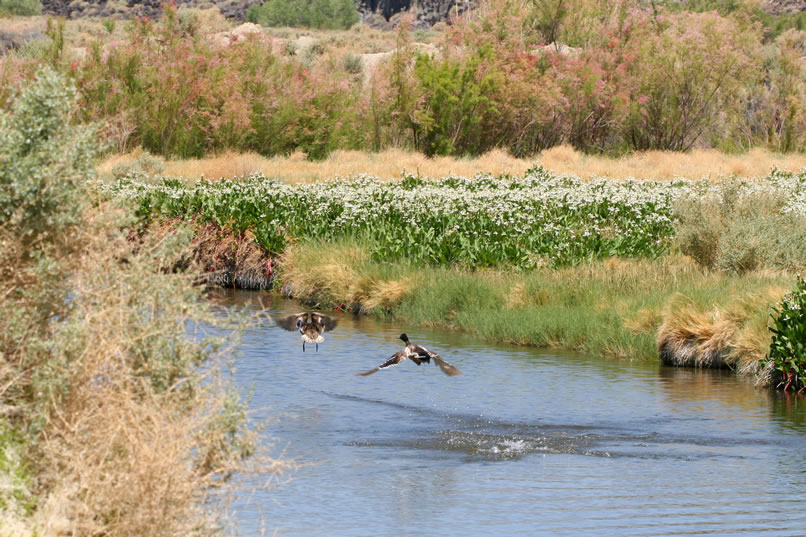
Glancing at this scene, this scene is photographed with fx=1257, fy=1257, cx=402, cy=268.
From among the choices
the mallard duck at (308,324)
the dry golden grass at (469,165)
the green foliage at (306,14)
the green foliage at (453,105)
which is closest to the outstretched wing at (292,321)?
the mallard duck at (308,324)

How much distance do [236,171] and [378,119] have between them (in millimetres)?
10372

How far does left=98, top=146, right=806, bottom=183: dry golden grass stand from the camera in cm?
3534

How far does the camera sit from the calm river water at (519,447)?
10594 millimetres

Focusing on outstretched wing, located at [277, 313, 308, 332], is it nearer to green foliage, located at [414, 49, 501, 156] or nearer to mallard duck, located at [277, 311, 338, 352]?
mallard duck, located at [277, 311, 338, 352]

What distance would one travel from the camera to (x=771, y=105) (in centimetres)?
4947

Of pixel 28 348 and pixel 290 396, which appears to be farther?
pixel 290 396

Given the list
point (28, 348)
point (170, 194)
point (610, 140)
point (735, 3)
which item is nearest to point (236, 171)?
point (170, 194)

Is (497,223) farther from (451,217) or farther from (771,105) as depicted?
(771,105)

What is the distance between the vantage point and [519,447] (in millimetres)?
13156

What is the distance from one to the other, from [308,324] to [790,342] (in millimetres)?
6016

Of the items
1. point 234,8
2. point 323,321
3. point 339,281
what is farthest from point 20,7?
point 323,321

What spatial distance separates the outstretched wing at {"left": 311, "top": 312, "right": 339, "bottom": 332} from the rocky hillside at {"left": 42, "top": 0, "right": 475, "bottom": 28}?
7873 cm

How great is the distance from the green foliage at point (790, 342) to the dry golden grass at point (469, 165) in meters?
18.2

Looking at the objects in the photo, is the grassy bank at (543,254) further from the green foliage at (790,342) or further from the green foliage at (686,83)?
the green foliage at (686,83)
